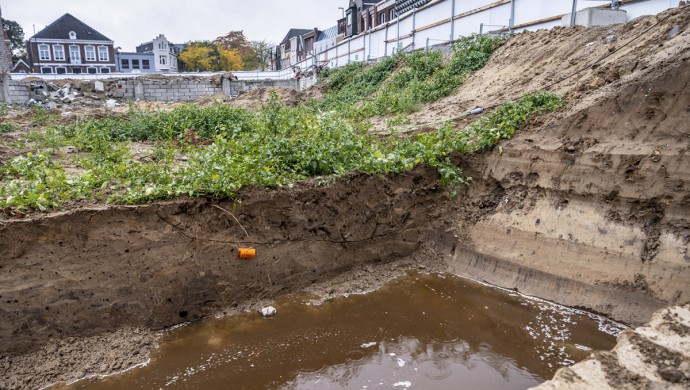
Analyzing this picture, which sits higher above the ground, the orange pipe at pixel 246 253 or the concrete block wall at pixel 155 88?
the concrete block wall at pixel 155 88

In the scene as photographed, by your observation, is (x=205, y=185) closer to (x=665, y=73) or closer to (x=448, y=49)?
(x=665, y=73)

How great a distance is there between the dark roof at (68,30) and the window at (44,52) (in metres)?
0.99

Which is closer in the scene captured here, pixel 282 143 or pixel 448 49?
pixel 282 143

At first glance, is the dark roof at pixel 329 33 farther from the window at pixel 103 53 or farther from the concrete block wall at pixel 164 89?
the concrete block wall at pixel 164 89

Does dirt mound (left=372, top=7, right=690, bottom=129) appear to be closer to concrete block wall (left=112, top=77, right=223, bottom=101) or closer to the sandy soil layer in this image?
the sandy soil layer

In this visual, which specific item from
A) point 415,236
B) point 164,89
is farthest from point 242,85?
point 415,236

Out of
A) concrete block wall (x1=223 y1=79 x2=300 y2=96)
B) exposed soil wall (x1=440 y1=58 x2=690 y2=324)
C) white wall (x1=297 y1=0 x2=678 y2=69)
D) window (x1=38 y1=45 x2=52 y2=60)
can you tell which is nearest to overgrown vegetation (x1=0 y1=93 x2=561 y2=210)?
exposed soil wall (x1=440 y1=58 x2=690 y2=324)

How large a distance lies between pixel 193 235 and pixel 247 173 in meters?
0.93

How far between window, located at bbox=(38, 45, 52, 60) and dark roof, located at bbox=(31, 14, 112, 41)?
39.1 inches

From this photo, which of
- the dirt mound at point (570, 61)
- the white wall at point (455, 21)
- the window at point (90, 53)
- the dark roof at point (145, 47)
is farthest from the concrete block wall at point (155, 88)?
the dark roof at point (145, 47)

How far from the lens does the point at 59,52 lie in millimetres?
43125

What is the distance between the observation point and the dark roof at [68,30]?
1668 inches

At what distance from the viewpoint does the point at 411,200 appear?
590cm

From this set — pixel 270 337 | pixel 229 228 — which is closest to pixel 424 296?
pixel 270 337
